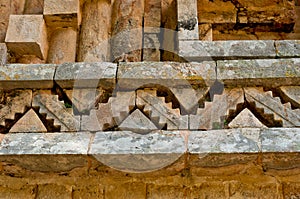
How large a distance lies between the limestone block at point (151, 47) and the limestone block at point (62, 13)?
1.81 ft

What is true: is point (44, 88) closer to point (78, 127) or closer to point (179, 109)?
point (78, 127)

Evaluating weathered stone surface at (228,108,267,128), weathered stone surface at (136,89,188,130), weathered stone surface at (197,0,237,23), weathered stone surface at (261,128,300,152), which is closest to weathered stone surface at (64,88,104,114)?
weathered stone surface at (136,89,188,130)

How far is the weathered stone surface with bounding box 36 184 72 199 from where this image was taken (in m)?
3.26

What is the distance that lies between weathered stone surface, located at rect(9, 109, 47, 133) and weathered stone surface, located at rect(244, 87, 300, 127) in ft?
4.14

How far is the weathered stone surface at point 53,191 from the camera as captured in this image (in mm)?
3256

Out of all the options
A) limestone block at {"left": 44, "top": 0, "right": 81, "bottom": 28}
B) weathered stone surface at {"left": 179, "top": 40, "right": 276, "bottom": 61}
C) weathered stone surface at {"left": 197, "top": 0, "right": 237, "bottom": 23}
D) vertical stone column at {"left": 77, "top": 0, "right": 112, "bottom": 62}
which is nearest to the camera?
weathered stone surface at {"left": 179, "top": 40, "right": 276, "bottom": 61}

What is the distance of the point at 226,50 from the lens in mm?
3664

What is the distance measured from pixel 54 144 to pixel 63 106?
1.03 ft

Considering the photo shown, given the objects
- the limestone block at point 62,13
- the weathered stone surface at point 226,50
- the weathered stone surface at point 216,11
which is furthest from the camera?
the weathered stone surface at point 216,11

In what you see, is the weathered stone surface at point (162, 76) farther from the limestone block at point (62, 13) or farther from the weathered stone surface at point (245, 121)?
the limestone block at point (62, 13)

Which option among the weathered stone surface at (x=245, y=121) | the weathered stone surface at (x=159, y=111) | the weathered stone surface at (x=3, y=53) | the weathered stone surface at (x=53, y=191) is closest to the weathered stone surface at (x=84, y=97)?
the weathered stone surface at (x=159, y=111)

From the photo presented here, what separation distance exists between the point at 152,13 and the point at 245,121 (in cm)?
148

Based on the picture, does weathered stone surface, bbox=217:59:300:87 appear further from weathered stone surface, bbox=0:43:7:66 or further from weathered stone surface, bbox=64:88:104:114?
weathered stone surface, bbox=0:43:7:66

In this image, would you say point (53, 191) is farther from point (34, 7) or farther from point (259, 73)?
point (34, 7)
